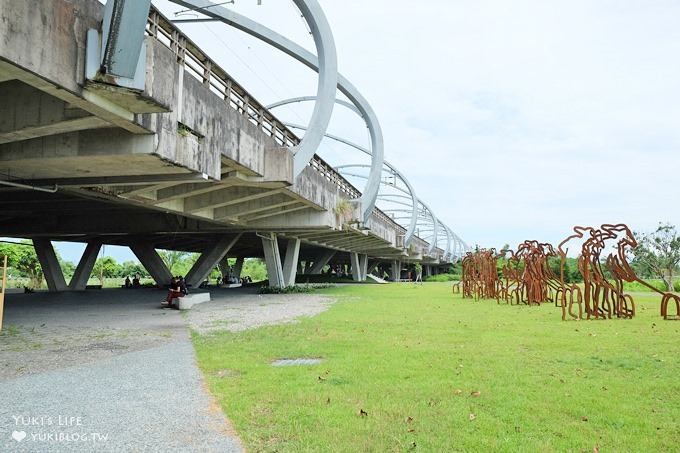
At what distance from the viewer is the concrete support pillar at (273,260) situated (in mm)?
28250

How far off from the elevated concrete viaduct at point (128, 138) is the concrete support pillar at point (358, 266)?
2620 cm

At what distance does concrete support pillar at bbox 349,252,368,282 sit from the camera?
49812mm

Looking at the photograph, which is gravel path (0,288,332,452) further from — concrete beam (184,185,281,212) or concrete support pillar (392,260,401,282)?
concrete support pillar (392,260,401,282)

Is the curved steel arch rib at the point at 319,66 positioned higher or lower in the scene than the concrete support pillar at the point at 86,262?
higher

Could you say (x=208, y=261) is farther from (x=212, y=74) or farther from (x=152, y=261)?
(x=212, y=74)

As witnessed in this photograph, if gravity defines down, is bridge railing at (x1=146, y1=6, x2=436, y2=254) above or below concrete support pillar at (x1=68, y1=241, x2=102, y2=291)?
above

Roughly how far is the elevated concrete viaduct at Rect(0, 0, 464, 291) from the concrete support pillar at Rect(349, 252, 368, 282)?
26.2 metres

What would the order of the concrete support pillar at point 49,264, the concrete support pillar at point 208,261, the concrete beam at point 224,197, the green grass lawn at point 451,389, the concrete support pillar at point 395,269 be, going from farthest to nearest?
the concrete support pillar at point 395,269 < the concrete support pillar at point 208,261 < the concrete support pillar at point 49,264 < the concrete beam at point 224,197 < the green grass lawn at point 451,389

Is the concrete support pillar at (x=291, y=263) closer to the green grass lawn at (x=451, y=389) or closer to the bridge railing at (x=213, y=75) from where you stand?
the bridge railing at (x=213, y=75)

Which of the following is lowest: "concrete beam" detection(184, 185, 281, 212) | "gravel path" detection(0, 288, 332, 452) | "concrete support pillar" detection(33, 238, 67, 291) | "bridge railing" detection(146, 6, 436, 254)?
"gravel path" detection(0, 288, 332, 452)

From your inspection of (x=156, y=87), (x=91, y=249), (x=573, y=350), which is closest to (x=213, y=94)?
(x=156, y=87)

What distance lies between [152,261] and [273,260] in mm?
8028

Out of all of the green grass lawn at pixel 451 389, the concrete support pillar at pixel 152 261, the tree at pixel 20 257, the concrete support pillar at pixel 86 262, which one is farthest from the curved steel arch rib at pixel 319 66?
the tree at pixel 20 257

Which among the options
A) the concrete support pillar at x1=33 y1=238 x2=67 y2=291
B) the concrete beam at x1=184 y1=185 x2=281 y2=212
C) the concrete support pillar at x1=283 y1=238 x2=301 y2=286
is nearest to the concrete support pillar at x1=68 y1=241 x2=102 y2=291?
the concrete support pillar at x1=33 y1=238 x2=67 y2=291
